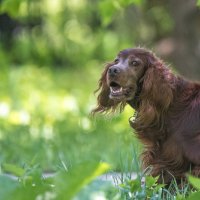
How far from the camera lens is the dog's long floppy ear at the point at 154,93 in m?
5.08

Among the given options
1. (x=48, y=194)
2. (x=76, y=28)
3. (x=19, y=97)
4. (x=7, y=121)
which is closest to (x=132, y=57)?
(x=48, y=194)

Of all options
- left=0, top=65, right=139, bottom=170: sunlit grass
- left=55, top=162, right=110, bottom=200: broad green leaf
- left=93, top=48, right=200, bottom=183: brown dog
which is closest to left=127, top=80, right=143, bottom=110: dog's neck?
left=93, top=48, right=200, bottom=183: brown dog

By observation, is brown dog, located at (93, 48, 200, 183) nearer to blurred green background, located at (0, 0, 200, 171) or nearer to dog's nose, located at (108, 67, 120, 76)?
dog's nose, located at (108, 67, 120, 76)

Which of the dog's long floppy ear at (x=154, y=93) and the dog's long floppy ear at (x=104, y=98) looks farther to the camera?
the dog's long floppy ear at (x=104, y=98)

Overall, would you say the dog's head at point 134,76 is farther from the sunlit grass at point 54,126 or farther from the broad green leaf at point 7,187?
the broad green leaf at point 7,187

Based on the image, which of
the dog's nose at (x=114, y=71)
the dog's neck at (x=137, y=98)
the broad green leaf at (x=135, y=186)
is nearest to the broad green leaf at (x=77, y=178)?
the broad green leaf at (x=135, y=186)

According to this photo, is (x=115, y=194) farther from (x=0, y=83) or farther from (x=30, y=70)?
(x=30, y=70)

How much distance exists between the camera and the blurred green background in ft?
26.5

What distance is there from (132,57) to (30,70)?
574 inches

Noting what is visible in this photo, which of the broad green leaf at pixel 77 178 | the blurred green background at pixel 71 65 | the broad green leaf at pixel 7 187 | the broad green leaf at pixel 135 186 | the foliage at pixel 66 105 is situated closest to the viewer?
the broad green leaf at pixel 77 178

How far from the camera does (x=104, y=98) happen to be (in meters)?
5.44

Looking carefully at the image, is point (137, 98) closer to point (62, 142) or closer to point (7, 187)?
point (7, 187)

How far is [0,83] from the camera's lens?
15.4 m

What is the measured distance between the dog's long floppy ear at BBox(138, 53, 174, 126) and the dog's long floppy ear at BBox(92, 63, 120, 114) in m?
0.27
